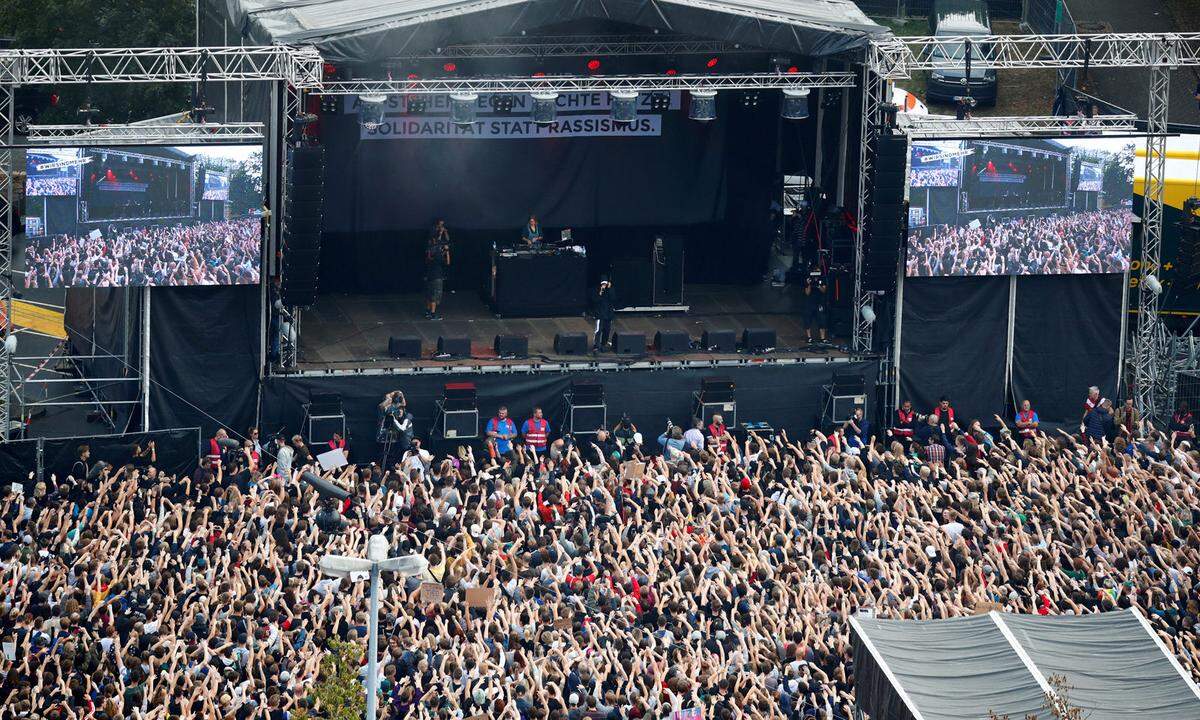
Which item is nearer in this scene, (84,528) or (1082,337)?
(84,528)

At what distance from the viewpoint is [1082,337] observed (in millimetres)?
29297

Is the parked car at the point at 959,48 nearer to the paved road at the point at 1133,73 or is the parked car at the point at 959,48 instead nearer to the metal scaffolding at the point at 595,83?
the paved road at the point at 1133,73

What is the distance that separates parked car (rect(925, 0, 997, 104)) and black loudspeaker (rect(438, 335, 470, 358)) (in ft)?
44.6

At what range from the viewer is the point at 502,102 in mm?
29688

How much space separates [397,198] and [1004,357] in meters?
9.64

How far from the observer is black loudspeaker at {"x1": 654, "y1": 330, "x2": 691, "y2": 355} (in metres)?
28.7

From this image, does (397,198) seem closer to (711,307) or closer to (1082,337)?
(711,307)

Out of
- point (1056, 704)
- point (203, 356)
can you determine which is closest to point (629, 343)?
point (203, 356)

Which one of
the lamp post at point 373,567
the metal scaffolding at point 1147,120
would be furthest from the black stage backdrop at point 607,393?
the lamp post at point 373,567

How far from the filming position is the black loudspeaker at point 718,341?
28.9 meters

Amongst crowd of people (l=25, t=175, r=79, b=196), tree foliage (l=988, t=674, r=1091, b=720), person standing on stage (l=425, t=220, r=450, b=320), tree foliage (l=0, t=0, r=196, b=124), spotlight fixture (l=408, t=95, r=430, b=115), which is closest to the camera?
tree foliage (l=988, t=674, r=1091, b=720)

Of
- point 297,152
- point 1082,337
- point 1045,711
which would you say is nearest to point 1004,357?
point 1082,337

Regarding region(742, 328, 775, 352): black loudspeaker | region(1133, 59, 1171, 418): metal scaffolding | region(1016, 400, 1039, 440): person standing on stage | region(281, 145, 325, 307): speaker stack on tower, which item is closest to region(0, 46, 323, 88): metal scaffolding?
region(281, 145, 325, 307): speaker stack on tower

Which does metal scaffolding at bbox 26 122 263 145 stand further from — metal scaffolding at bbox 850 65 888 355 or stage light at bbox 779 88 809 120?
metal scaffolding at bbox 850 65 888 355
